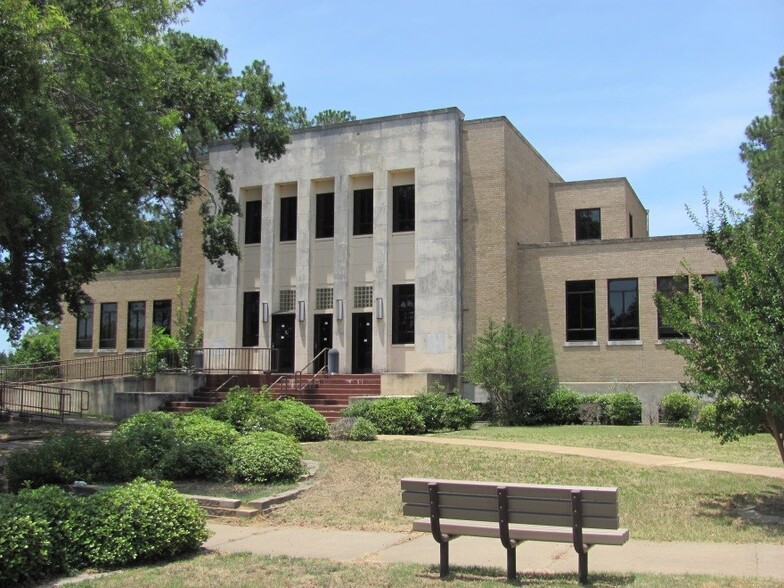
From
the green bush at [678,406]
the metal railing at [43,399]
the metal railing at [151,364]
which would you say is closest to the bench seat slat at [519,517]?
the green bush at [678,406]

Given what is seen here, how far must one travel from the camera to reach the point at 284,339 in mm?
33406

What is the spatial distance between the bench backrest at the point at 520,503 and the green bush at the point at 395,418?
13.4 meters

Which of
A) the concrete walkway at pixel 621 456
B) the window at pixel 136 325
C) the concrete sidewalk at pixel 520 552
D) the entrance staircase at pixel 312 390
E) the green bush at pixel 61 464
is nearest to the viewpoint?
the concrete sidewalk at pixel 520 552

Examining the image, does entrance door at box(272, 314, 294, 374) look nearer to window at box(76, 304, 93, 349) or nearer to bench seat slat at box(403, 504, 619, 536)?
window at box(76, 304, 93, 349)

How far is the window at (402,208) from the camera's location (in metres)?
32.1

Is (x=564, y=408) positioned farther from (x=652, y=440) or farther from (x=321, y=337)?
(x=321, y=337)

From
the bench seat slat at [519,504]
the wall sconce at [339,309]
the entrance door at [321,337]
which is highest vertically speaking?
the wall sconce at [339,309]

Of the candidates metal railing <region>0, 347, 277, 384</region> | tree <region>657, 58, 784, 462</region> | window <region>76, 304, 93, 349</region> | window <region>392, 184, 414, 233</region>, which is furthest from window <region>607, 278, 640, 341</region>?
window <region>76, 304, 93, 349</region>

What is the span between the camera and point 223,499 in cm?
1153

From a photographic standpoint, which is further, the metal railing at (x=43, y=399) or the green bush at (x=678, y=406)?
the metal railing at (x=43, y=399)

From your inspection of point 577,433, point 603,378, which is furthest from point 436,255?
point 577,433

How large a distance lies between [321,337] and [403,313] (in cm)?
365

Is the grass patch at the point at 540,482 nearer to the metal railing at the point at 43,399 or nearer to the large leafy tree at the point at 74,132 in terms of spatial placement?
the large leafy tree at the point at 74,132

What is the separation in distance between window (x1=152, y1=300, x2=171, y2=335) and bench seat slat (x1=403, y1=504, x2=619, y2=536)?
104ft
